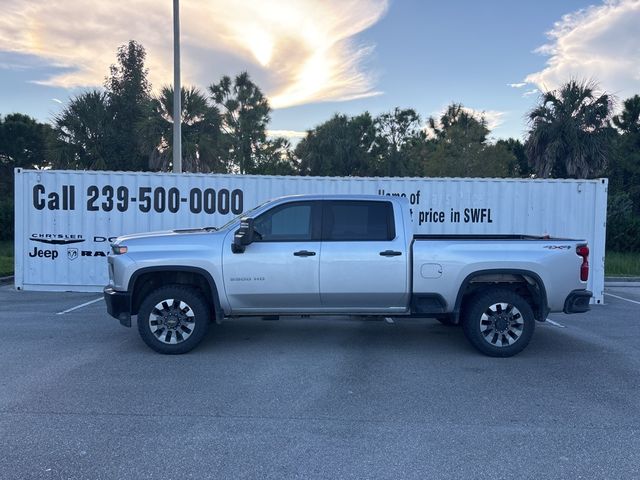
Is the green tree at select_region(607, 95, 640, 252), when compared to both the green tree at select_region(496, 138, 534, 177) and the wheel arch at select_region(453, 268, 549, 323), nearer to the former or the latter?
the green tree at select_region(496, 138, 534, 177)

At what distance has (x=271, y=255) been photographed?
6.62 m

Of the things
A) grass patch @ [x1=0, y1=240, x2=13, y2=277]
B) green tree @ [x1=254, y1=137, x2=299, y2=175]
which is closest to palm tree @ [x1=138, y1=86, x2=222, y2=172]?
grass patch @ [x1=0, y1=240, x2=13, y2=277]

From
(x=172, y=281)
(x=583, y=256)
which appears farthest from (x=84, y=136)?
(x=583, y=256)

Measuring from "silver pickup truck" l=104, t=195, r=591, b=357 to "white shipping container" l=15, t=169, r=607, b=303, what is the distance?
4706 millimetres

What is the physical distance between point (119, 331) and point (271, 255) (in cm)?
295

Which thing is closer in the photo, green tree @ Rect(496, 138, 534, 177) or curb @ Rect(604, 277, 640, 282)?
curb @ Rect(604, 277, 640, 282)

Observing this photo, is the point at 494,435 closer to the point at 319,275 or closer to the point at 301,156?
the point at 319,275

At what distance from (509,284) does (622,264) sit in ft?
45.7

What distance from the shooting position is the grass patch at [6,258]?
46.1 feet

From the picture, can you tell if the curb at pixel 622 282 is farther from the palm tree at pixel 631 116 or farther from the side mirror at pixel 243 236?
the palm tree at pixel 631 116

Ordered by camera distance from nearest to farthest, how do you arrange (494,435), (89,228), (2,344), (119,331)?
(494,435) < (2,344) < (119,331) < (89,228)

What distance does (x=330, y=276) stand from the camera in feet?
21.9

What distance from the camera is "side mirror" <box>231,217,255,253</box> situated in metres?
6.43

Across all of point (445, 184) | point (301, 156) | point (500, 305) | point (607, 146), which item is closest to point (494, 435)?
point (500, 305)
